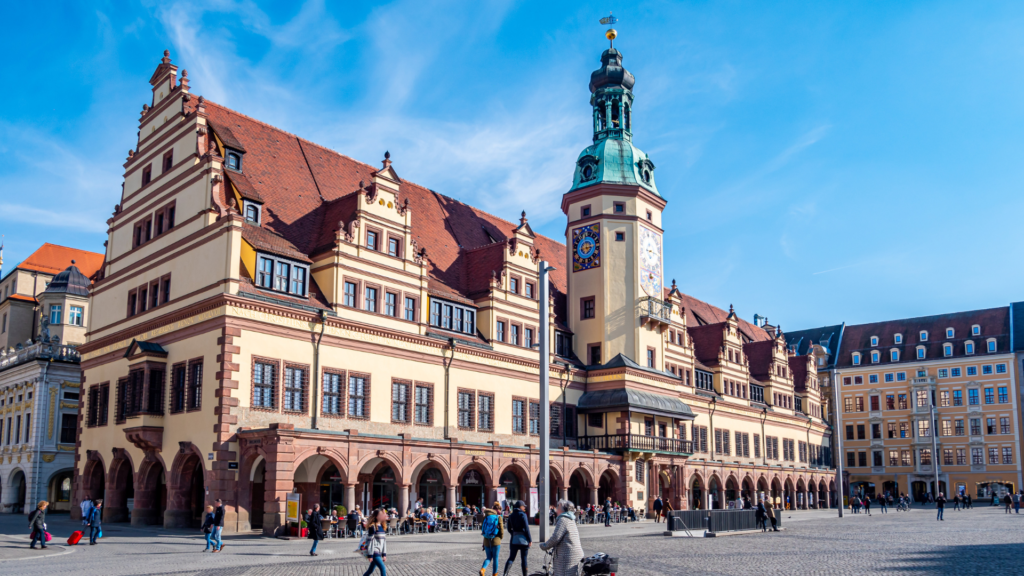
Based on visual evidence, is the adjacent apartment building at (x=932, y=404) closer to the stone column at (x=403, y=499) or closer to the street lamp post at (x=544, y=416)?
the stone column at (x=403, y=499)

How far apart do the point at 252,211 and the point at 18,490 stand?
35.9m

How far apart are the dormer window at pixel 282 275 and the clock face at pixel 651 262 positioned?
24884 mm

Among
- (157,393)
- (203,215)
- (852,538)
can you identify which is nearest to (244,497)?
(157,393)

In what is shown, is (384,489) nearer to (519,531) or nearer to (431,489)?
(431,489)

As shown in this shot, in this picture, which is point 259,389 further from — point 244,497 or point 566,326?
point 566,326

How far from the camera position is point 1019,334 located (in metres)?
98.8

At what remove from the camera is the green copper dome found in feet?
191

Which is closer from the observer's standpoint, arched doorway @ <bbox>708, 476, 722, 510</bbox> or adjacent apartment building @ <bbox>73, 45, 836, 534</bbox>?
adjacent apartment building @ <bbox>73, 45, 836, 534</bbox>

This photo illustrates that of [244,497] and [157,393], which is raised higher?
[157,393]

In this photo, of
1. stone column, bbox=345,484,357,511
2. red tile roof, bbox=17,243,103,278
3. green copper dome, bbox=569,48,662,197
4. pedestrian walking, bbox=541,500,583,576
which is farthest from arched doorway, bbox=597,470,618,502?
red tile roof, bbox=17,243,103,278

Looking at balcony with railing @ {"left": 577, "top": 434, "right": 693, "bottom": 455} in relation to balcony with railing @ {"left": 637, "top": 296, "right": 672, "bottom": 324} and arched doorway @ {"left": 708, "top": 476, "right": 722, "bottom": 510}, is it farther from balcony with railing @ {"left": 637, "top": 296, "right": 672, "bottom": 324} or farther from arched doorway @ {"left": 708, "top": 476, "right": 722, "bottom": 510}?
arched doorway @ {"left": 708, "top": 476, "right": 722, "bottom": 510}

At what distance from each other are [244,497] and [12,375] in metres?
37.9

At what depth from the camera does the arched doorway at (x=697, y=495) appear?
62156mm

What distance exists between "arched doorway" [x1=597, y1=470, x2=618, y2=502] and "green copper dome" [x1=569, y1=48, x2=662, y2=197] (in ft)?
61.7
